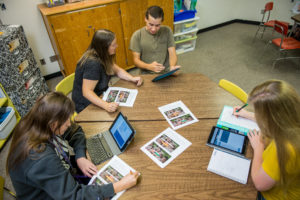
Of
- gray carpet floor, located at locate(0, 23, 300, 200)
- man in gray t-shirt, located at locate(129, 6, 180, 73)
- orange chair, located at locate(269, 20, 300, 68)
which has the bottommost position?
gray carpet floor, located at locate(0, 23, 300, 200)

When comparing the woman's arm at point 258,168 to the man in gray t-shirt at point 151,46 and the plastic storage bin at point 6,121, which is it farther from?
the plastic storage bin at point 6,121

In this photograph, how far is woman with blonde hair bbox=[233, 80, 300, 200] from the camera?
98 cm

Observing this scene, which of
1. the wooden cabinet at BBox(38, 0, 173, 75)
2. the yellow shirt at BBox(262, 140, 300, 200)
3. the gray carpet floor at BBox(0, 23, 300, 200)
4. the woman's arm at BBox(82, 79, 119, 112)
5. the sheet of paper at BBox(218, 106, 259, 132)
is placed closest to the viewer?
the yellow shirt at BBox(262, 140, 300, 200)

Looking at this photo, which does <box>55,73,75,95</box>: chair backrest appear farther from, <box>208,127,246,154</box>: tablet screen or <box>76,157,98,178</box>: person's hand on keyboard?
<box>208,127,246,154</box>: tablet screen

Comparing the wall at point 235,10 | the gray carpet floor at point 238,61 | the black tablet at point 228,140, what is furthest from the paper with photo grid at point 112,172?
the wall at point 235,10

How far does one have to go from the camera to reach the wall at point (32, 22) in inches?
116

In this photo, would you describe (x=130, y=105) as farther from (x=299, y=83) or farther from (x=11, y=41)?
(x=299, y=83)

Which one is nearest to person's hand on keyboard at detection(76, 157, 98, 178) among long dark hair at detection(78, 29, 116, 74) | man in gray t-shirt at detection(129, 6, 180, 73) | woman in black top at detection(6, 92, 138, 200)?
woman in black top at detection(6, 92, 138, 200)

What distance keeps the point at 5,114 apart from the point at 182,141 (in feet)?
7.36

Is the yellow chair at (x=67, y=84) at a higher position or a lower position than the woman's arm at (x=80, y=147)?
higher

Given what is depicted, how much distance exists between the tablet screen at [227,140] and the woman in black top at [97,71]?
2.63ft

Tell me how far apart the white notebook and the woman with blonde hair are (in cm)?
9

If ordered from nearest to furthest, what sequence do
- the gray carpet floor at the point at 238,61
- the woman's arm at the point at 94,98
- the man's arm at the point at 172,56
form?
the woman's arm at the point at 94,98 < the man's arm at the point at 172,56 < the gray carpet floor at the point at 238,61

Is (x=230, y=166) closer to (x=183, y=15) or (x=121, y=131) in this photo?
(x=121, y=131)
